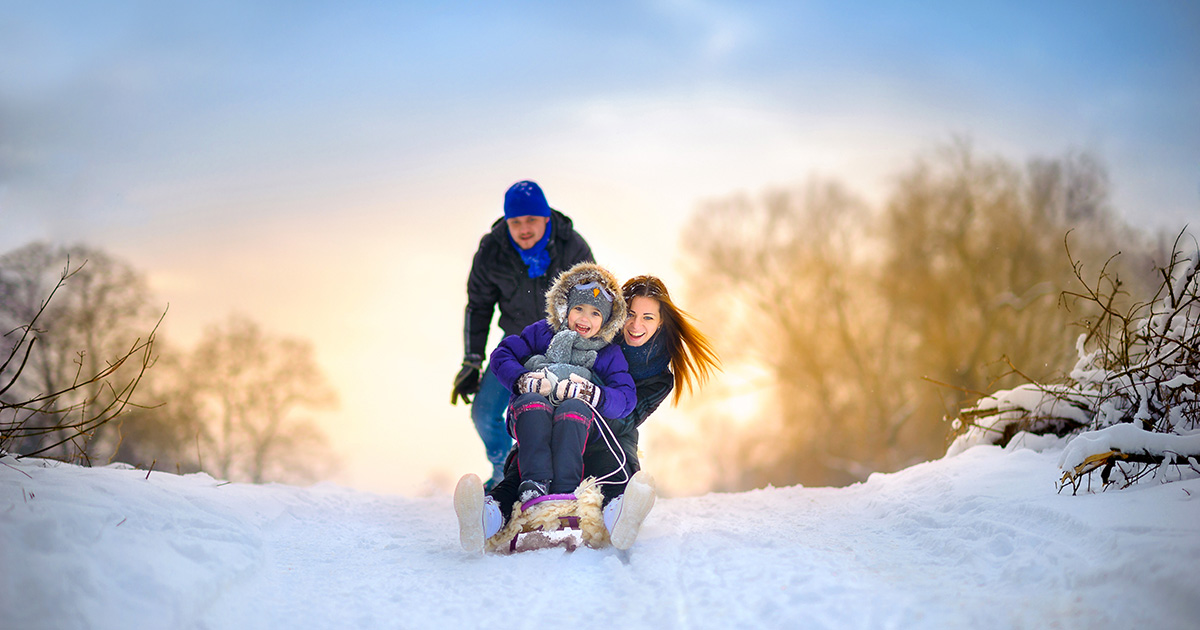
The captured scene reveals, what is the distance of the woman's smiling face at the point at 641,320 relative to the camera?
3451 millimetres

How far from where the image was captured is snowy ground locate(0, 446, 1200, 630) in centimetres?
179

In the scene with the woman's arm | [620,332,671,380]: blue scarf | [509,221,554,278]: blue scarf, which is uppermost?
[509,221,554,278]: blue scarf

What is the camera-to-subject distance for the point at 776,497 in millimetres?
3979

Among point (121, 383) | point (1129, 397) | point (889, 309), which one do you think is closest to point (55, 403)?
point (121, 383)

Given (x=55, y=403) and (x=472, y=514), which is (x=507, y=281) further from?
→ (x=55, y=403)

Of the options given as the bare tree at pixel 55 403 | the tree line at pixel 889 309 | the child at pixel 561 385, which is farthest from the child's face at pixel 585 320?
the tree line at pixel 889 309

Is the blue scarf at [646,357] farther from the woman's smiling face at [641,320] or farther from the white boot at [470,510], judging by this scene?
the white boot at [470,510]

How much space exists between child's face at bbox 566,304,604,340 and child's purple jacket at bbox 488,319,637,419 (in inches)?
4.7

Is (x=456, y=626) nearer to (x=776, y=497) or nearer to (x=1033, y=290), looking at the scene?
(x=776, y=497)

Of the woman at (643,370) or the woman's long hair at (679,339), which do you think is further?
the woman's long hair at (679,339)

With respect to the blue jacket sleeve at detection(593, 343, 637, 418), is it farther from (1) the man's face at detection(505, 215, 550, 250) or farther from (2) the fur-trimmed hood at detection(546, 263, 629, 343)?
(1) the man's face at detection(505, 215, 550, 250)

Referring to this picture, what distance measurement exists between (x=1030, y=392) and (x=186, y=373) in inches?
378

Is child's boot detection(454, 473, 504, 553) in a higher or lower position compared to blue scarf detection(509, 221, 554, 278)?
lower

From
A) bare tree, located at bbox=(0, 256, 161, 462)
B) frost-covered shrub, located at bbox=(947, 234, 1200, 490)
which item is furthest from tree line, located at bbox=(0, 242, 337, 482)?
frost-covered shrub, located at bbox=(947, 234, 1200, 490)
